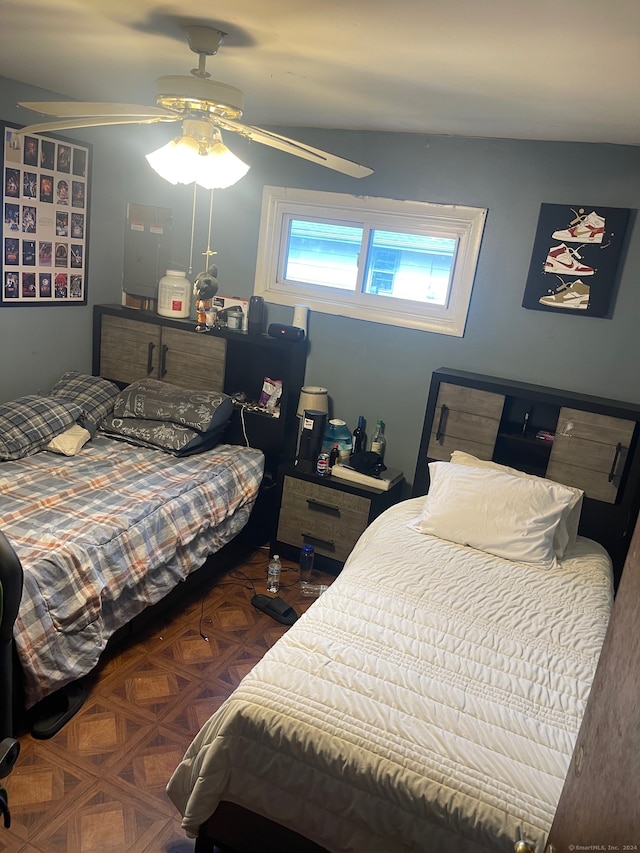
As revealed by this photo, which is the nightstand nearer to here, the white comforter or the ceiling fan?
the white comforter

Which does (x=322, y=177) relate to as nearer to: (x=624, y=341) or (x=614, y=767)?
(x=624, y=341)

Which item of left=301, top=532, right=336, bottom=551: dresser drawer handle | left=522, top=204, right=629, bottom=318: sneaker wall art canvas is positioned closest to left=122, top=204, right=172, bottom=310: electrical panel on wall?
left=301, top=532, right=336, bottom=551: dresser drawer handle

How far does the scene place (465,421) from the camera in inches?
124

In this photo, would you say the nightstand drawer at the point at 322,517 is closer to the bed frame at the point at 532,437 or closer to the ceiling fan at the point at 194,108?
the bed frame at the point at 532,437

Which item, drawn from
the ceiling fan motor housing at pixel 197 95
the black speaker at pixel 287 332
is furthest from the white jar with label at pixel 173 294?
the ceiling fan motor housing at pixel 197 95

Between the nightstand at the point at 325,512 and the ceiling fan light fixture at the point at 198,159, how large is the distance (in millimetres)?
1748

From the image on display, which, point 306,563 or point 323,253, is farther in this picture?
point 323,253

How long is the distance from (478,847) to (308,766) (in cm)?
44

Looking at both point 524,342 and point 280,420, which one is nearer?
point 524,342

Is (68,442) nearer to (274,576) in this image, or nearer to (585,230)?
(274,576)

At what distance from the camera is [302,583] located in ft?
11.0

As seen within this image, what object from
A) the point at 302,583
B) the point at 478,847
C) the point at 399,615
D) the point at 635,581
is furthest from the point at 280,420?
the point at 635,581

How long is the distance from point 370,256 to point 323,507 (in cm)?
146

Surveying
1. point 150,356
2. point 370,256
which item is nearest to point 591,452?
point 370,256
